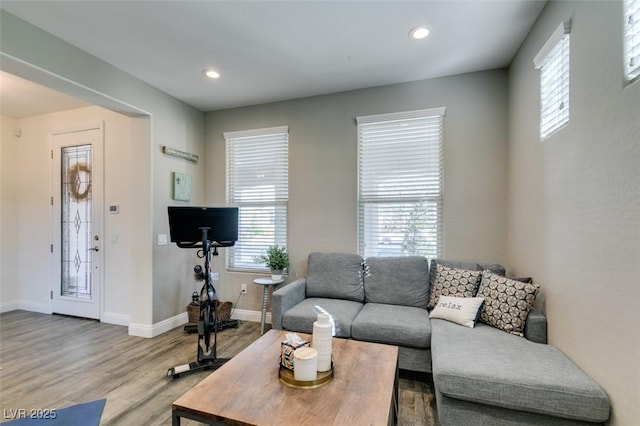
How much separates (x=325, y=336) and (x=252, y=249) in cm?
251

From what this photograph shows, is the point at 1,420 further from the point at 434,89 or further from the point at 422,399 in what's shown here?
the point at 434,89

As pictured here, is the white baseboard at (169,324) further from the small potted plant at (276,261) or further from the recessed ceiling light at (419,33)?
the recessed ceiling light at (419,33)

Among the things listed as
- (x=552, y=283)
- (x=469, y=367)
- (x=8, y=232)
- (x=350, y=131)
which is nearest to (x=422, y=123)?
(x=350, y=131)

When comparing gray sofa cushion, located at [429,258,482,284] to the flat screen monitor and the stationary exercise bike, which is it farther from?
the stationary exercise bike

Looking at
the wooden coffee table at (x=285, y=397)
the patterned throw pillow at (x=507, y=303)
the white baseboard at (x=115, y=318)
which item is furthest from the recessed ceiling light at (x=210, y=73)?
the patterned throw pillow at (x=507, y=303)

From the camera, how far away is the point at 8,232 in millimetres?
4211

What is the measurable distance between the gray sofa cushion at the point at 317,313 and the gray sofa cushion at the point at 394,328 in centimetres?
8

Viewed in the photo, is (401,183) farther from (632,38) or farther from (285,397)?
(285,397)

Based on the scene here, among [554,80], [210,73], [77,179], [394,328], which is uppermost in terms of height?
[210,73]

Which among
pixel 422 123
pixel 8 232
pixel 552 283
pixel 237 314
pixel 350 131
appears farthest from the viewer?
pixel 8 232

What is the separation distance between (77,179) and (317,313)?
12.7 feet

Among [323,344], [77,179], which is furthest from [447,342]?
[77,179]

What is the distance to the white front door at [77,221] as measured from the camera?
3.81 meters

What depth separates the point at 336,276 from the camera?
310 centimetres
